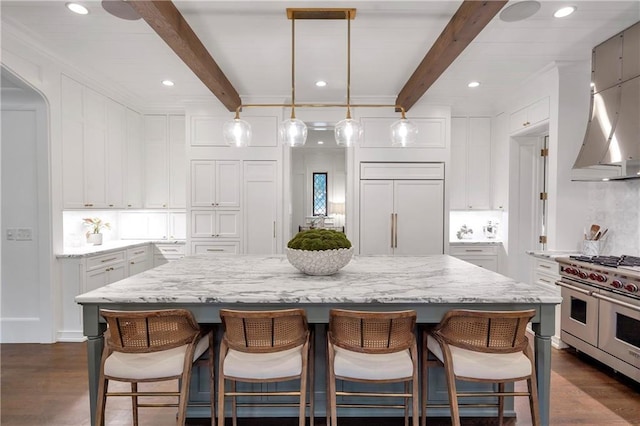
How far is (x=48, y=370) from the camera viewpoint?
9.55 feet

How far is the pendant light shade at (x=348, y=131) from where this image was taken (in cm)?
271

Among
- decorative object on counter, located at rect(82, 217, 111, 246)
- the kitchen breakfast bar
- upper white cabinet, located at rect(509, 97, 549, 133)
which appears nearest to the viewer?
the kitchen breakfast bar

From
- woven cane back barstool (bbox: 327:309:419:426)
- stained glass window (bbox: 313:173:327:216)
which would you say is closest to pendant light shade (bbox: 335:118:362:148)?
woven cane back barstool (bbox: 327:309:419:426)

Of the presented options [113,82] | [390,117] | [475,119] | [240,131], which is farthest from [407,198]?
[113,82]

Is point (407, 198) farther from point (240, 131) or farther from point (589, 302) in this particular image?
point (240, 131)

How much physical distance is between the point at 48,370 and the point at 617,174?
16.5ft

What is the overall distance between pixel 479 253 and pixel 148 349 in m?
4.39

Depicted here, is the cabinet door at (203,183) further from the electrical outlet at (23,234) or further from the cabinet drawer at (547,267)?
the cabinet drawer at (547,267)

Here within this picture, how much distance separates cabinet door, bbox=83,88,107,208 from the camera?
12.9 ft

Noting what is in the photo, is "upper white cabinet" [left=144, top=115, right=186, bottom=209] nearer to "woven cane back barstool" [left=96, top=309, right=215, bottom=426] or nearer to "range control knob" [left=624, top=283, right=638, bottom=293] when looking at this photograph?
"woven cane back barstool" [left=96, top=309, right=215, bottom=426]

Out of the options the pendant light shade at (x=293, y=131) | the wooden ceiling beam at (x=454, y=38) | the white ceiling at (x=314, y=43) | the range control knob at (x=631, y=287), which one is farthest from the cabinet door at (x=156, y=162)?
the range control knob at (x=631, y=287)

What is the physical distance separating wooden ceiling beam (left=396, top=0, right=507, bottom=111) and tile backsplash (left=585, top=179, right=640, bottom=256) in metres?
1.97

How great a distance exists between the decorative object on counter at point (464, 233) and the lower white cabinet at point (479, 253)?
36 cm

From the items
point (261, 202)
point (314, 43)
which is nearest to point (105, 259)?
point (261, 202)
